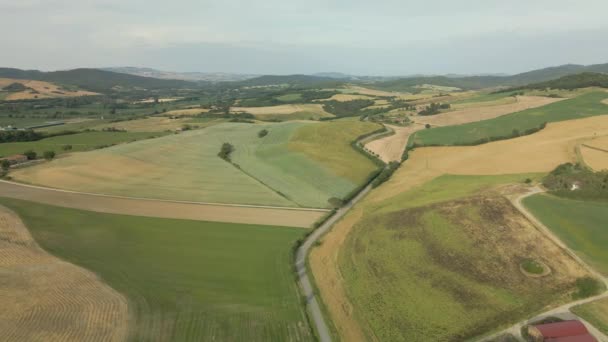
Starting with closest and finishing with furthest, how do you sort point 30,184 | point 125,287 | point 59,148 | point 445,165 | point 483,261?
point 125,287 → point 483,261 → point 30,184 → point 445,165 → point 59,148

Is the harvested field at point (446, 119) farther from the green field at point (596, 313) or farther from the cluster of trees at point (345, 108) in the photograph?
the green field at point (596, 313)

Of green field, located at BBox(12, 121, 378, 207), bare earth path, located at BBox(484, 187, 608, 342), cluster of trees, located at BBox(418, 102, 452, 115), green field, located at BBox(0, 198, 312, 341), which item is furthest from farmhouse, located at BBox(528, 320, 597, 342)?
cluster of trees, located at BBox(418, 102, 452, 115)

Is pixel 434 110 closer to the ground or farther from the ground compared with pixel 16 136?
farther from the ground

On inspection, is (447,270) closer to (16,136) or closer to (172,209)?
(172,209)

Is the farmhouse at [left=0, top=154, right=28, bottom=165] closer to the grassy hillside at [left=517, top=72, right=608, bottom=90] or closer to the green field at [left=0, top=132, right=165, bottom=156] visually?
the green field at [left=0, top=132, right=165, bottom=156]

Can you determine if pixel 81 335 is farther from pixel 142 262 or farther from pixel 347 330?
pixel 347 330

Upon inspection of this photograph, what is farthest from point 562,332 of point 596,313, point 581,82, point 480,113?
point 581,82

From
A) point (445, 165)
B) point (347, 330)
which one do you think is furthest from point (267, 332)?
point (445, 165)
